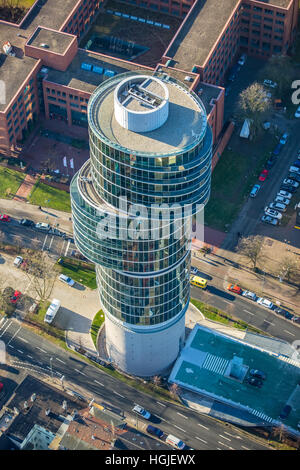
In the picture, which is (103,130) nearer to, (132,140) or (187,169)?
(132,140)

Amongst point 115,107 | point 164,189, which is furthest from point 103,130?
point 164,189

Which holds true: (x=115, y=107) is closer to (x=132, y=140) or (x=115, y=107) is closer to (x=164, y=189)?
(x=132, y=140)

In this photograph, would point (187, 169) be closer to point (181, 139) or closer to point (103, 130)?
point (181, 139)

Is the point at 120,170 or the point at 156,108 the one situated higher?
the point at 156,108

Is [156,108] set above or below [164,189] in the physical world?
above

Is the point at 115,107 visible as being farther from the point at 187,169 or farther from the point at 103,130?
the point at 187,169
